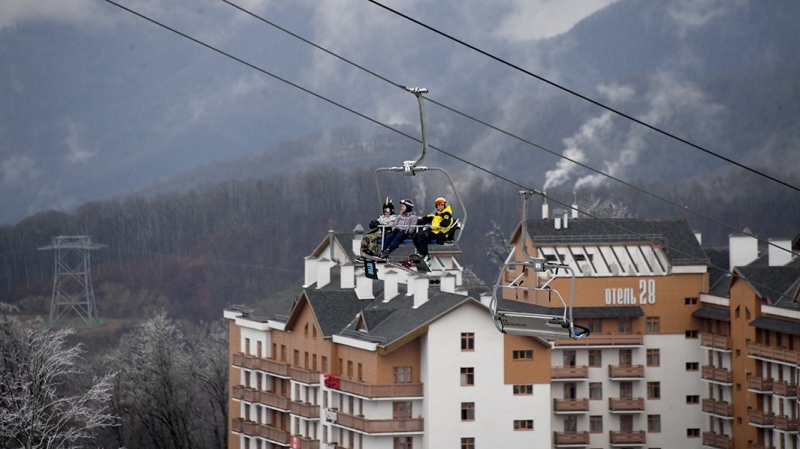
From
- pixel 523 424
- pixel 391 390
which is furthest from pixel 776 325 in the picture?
pixel 391 390

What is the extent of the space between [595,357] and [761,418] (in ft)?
57.8

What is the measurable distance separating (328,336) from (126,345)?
65957 millimetres

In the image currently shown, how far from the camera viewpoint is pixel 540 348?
360 ft

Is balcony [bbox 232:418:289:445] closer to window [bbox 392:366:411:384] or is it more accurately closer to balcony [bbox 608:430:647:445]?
window [bbox 392:366:411:384]

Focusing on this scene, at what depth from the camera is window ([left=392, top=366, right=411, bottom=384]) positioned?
109 m

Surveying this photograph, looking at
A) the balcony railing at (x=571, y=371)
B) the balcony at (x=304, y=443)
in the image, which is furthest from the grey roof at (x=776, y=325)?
the balcony at (x=304, y=443)

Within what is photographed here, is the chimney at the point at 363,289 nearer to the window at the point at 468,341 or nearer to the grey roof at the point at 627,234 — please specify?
the window at the point at 468,341

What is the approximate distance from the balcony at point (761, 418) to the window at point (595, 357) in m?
15.3

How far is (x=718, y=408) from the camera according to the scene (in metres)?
127

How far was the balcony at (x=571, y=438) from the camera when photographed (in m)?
127

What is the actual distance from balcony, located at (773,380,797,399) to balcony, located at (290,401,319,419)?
30.0 meters

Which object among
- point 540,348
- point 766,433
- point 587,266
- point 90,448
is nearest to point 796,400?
point 766,433

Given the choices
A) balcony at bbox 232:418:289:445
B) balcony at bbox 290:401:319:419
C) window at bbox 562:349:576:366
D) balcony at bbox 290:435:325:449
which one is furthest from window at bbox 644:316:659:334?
balcony at bbox 290:435:325:449

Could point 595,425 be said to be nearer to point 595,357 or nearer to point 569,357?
point 595,357
